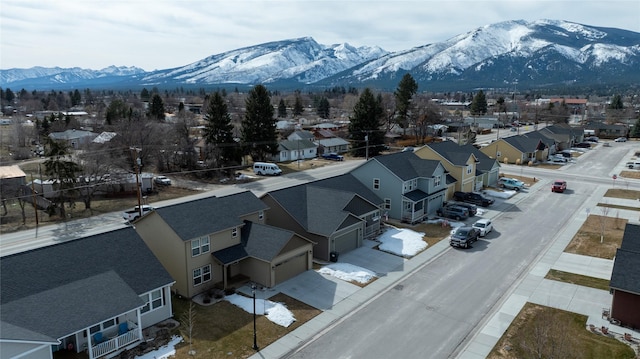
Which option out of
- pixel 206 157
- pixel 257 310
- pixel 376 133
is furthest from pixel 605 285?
pixel 376 133

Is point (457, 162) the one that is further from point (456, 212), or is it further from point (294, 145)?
point (294, 145)

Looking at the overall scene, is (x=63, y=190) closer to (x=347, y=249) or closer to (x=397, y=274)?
(x=347, y=249)

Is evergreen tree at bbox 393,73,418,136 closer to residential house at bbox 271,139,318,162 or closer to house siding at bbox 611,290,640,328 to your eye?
residential house at bbox 271,139,318,162

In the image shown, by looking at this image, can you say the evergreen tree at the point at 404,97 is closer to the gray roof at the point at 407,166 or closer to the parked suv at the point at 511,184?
the parked suv at the point at 511,184

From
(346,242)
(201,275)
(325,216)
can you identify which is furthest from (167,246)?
(346,242)

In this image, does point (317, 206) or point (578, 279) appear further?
point (317, 206)

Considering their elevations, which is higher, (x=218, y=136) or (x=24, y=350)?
(x=218, y=136)

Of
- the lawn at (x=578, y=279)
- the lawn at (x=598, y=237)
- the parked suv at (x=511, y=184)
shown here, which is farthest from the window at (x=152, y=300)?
the parked suv at (x=511, y=184)
